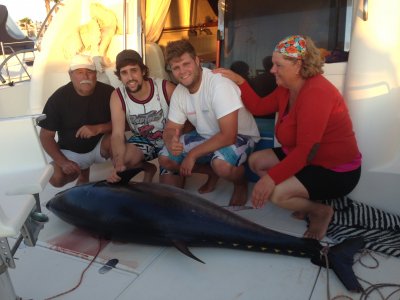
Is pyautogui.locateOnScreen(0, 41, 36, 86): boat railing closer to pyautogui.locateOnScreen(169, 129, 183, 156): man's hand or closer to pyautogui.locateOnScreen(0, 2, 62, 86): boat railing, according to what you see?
pyautogui.locateOnScreen(0, 2, 62, 86): boat railing

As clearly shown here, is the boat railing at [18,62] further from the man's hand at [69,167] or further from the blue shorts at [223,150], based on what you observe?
the blue shorts at [223,150]

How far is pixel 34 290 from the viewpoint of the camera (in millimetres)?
2131

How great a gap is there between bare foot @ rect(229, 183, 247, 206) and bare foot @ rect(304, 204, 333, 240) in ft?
2.06

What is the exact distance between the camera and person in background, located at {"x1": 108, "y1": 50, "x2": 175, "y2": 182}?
3.07 metres

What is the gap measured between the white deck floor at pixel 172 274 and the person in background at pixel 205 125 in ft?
2.14

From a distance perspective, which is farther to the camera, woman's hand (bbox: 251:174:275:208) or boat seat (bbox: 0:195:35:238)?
woman's hand (bbox: 251:174:275:208)

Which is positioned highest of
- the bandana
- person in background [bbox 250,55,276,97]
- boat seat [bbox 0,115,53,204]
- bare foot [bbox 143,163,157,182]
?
the bandana

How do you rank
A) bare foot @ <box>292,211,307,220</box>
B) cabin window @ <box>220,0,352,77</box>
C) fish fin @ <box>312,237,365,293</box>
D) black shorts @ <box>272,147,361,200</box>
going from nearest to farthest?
fish fin @ <box>312,237,365,293</box> → black shorts @ <box>272,147,361,200</box> → bare foot @ <box>292,211,307,220</box> → cabin window @ <box>220,0,352,77</box>

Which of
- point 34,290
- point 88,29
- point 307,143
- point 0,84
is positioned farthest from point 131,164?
point 0,84

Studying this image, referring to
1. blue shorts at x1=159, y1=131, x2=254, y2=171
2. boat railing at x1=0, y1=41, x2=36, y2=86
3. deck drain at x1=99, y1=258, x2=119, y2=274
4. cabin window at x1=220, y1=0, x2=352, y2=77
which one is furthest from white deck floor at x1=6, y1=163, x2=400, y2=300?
boat railing at x1=0, y1=41, x2=36, y2=86

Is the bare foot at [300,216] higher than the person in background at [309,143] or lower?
lower

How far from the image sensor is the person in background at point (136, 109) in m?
3.07

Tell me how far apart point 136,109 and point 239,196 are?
115 centimetres

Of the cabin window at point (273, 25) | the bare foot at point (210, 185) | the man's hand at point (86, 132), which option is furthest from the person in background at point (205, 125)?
the cabin window at point (273, 25)
